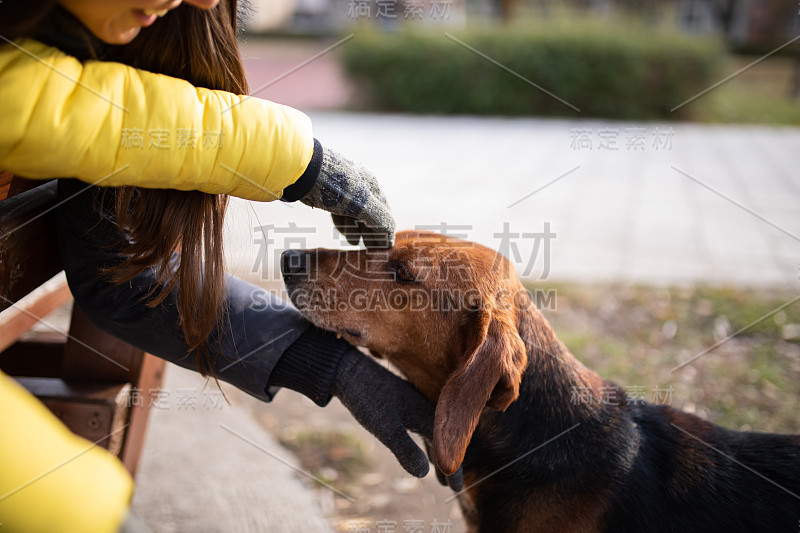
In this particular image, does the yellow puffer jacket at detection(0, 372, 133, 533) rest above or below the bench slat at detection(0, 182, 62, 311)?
above

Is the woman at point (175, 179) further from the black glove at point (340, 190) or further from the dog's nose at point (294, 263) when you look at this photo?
the dog's nose at point (294, 263)

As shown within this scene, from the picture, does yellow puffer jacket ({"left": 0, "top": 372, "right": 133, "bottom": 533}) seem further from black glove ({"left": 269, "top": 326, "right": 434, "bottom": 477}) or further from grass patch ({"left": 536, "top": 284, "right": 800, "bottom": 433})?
grass patch ({"left": 536, "top": 284, "right": 800, "bottom": 433})

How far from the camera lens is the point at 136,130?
6.15 feet

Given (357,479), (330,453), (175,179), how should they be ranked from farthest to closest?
(330,453) < (357,479) < (175,179)

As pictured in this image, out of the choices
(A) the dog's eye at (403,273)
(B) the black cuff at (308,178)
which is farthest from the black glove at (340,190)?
(A) the dog's eye at (403,273)

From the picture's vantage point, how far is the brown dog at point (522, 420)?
2.42 metres

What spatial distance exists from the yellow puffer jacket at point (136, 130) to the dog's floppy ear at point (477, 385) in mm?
921

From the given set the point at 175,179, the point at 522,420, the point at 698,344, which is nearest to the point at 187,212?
the point at 175,179

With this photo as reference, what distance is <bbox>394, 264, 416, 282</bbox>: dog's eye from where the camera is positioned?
9.03 ft

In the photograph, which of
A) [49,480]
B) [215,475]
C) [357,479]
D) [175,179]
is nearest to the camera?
[49,480]

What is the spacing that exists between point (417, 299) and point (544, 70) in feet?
43.1

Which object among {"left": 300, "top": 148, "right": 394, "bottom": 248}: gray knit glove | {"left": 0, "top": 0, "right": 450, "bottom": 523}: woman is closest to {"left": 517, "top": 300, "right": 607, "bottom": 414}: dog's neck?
{"left": 0, "top": 0, "right": 450, "bottom": 523}: woman

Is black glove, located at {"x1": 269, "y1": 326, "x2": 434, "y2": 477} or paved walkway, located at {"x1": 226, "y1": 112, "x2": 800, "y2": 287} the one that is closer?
black glove, located at {"x1": 269, "y1": 326, "x2": 434, "y2": 477}

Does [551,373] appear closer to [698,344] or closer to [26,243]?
[26,243]
